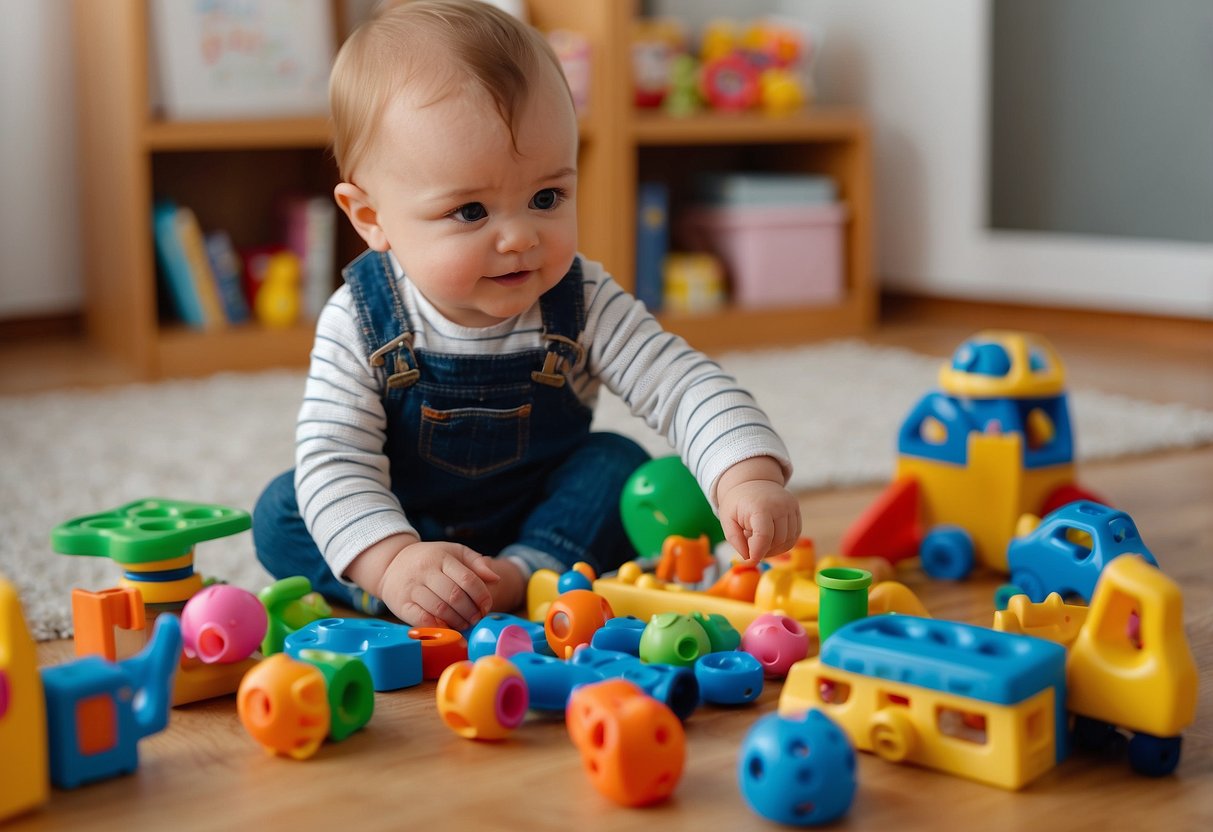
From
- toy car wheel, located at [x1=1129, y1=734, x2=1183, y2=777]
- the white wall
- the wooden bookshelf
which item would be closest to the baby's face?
toy car wheel, located at [x1=1129, y1=734, x2=1183, y2=777]

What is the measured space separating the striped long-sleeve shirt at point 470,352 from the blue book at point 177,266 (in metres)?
1.35

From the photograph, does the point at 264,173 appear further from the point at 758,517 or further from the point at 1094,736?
the point at 1094,736

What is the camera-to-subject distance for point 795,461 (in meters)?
1.59

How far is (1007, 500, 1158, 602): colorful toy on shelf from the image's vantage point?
0.96 metres

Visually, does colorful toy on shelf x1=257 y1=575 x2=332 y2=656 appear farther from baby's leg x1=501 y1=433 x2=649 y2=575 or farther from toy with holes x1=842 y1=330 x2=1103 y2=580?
toy with holes x1=842 y1=330 x2=1103 y2=580

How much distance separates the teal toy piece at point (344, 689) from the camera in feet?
2.60

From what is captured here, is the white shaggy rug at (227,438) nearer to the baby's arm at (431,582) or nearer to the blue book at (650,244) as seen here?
the baby's arm at (431,582)

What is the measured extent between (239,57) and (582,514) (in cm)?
146

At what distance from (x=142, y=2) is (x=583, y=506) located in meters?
1.38

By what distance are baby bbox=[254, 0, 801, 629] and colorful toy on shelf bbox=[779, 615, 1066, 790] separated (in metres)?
0.16

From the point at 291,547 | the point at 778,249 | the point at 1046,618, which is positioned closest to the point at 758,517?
the point at 1046,618

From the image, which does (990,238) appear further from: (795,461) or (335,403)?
(335,403)

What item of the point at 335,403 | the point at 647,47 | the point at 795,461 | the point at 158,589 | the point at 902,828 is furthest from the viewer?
the point at 647,47

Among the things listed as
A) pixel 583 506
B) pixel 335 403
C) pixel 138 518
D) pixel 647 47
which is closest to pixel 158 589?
pixel 138 518
